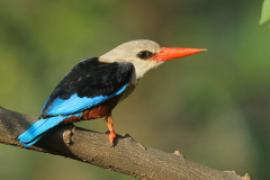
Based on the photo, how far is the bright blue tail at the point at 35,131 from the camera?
408 cm

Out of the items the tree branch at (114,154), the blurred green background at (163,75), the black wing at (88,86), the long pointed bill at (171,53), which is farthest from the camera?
the blurred green background at (163,75)

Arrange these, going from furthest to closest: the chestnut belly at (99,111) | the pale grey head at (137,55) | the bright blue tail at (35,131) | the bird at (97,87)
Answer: the pale grey head at (137,55) → the chestnut belly at (99,111) → the bird at (97,87) → the bright blue tail at (35,131)

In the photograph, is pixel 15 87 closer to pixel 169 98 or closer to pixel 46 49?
pixel 46 49

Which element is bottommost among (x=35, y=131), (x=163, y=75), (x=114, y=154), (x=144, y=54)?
(x=163, y=75)

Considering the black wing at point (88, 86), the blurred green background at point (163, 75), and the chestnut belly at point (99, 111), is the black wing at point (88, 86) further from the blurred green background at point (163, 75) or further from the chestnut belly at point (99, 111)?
the blurred green background at point (163, 75)

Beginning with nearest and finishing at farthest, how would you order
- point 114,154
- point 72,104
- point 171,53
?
point 114,154 → point 72,104 → point 171,53

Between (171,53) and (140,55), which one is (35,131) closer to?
(140,55)

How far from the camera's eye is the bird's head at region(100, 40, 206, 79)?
5.23 meters

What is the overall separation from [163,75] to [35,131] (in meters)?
6.27

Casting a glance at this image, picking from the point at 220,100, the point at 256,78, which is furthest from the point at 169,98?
the point at 256,78

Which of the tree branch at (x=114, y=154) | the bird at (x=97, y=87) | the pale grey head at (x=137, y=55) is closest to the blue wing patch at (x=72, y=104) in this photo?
the bird at (x=97, y=87)

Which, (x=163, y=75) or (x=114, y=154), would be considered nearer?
(x=114, y=154)

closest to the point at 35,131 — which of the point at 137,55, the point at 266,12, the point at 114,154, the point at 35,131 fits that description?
the point at 35,131

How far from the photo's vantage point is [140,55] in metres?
5.29
